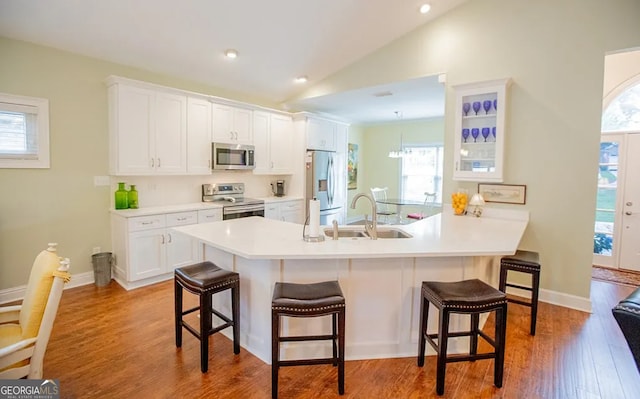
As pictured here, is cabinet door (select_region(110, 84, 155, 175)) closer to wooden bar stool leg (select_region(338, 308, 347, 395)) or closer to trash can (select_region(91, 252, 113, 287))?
trash can (select_region(91, 252, 113, 287))

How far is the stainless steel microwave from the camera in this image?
4734 mm

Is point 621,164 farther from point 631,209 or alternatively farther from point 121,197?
point 121,197

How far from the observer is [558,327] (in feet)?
9.78

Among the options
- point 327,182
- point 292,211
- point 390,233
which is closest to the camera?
point 390,233

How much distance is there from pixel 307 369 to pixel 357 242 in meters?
0.95

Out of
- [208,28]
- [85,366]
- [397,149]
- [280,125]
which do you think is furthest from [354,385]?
[397,149]

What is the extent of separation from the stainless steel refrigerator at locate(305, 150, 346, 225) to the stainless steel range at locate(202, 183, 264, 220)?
3.88 feet

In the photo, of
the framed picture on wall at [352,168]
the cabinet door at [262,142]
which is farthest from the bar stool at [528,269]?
the framed picture on wall at [352,168]

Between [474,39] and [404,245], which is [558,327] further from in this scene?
[474,39]

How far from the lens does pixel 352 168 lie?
8.28 metres

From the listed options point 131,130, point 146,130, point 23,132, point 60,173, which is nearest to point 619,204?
point 146,130

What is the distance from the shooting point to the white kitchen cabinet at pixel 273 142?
540cm

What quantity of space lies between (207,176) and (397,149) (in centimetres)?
473

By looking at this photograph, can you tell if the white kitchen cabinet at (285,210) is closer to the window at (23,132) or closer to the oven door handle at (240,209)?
the oven door handle at (240,209)
